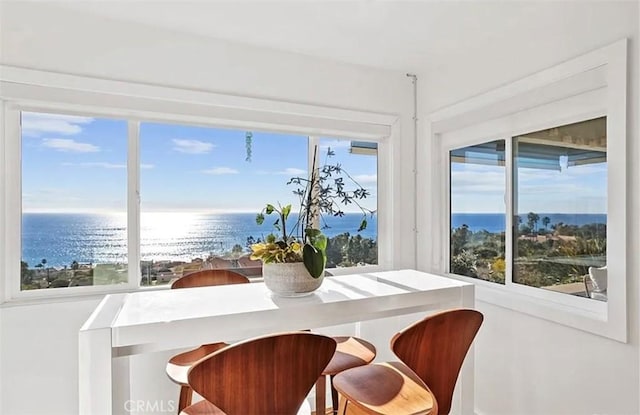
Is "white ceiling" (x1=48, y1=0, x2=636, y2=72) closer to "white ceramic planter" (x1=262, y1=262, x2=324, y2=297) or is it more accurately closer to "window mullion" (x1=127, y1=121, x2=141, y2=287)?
"window mullion" (x1=127, y1=121, x2=141, y2=287)

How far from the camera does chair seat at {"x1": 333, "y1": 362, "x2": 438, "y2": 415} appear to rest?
4.60 ft

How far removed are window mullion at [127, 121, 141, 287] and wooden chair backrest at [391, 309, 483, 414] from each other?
1715mm

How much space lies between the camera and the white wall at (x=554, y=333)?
1655 millimetres

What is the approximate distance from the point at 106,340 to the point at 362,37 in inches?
81.3

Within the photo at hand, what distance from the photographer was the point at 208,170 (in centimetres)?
258

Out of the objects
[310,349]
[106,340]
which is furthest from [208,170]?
[310,349]

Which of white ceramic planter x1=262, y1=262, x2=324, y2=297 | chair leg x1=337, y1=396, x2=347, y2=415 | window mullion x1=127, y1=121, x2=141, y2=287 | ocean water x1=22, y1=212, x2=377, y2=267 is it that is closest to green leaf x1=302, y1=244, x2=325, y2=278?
white ceramic planter x1=262, y1=262, x2=324, y2=297

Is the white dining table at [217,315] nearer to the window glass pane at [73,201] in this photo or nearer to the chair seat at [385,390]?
the chair seat at [385,390]

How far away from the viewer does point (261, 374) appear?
1.07 meters

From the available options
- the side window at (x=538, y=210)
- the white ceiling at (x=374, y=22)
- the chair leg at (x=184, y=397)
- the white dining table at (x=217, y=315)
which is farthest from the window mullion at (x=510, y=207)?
the chair leg at (x=184, y=397)

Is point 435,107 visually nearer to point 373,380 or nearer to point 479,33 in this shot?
point 479,33

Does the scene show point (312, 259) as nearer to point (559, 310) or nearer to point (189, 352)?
point (189, 352)

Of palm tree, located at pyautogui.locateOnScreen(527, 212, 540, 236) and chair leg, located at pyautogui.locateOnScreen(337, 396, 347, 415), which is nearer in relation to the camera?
chair leg, located at pyautogui.locateOnScreen(337, 396, 347, 415)

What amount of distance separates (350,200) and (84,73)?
1865mm
